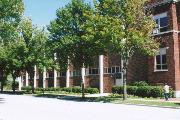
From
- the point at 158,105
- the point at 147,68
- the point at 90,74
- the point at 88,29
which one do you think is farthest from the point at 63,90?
the point at 158,105

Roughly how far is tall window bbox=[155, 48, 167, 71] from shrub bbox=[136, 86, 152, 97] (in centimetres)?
285

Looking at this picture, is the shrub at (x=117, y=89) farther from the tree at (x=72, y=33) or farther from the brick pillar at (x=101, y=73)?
the tree at (x=72, y=33)

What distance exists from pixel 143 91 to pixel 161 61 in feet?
12.6

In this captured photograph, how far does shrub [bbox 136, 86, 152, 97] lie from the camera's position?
36.0m

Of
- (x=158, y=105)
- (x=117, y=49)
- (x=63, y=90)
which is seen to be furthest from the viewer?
(x=63, y=90)

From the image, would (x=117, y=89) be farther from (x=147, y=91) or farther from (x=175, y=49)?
(x=175, y=49)

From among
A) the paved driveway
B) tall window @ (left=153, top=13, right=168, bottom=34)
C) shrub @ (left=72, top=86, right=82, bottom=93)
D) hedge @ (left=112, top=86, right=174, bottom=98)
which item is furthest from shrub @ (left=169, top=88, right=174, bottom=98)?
shrub @ (left=72, top=86, right=82, bottom=93)

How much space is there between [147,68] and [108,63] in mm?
8992

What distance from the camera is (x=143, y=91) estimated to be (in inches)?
1446

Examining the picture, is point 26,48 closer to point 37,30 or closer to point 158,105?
point 37,30

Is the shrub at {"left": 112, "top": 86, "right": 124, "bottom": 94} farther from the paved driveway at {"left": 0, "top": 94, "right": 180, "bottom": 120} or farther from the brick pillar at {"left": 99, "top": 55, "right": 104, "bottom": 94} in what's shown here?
the paved driveway at {"left": 0, "top": 94, "right": 180, "bottom": 120}

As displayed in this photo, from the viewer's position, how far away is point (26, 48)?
50156 mm

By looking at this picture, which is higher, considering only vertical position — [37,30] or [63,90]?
[37,30]

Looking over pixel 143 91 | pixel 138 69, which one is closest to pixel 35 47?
pixel 138 69
